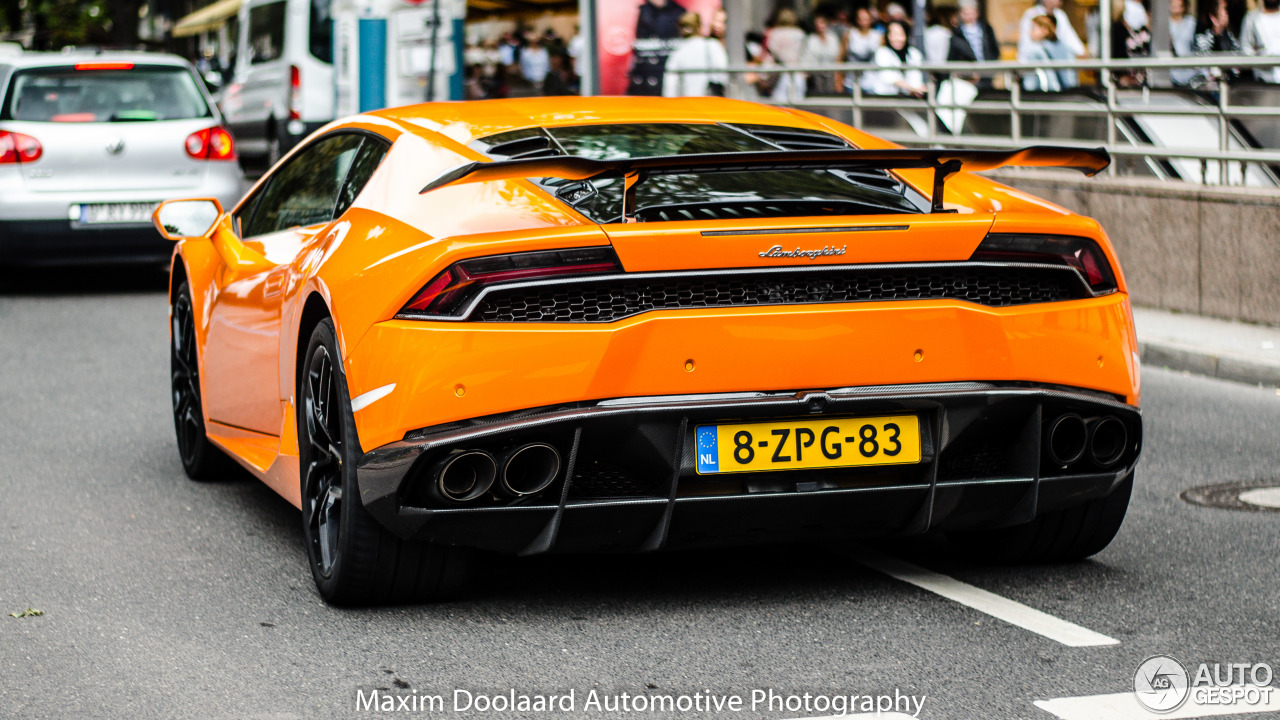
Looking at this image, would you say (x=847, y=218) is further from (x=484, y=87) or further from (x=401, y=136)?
(x=484, y=87)

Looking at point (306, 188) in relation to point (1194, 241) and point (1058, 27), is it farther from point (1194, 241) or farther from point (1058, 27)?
point (1058, 27)

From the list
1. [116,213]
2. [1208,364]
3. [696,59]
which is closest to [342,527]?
[1208,364]

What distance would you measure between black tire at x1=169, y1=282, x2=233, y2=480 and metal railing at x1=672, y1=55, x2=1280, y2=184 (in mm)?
4701

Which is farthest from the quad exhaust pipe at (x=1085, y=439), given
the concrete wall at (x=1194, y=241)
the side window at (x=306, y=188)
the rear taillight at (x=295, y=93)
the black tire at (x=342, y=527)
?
the rear taillight at (x=295, y=93)

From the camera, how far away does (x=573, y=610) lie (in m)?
4.69

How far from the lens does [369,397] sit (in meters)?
4.35

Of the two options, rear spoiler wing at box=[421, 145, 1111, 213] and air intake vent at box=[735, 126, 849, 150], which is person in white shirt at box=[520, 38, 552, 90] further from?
rear spoiler wing at box=[421, 145, 1111, 213]

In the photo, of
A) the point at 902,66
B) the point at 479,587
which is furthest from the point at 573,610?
the point at 902,66

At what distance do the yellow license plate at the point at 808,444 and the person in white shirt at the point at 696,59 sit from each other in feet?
44.2

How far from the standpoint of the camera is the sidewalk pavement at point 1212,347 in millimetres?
9219

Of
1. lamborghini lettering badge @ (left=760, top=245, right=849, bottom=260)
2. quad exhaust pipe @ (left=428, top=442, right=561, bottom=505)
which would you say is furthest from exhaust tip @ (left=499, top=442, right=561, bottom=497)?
lamborghini lettering badge @ (left=760, top=245, right=849, bottom=260)

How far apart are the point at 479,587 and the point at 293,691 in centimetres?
99

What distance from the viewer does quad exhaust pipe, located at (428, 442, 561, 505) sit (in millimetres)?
4273

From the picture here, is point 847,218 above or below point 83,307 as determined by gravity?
above
